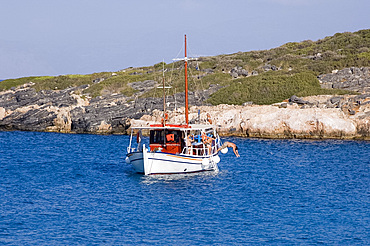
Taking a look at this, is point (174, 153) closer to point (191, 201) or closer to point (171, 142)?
point (171, 142)

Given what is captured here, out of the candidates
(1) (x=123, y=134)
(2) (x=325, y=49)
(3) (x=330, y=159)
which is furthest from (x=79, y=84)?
(3) (x=330, y=159)

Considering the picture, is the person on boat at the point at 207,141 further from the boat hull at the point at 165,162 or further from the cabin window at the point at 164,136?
the cabin window at the point at 164,136

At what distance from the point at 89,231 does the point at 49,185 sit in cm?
1099

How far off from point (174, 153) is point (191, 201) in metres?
7.36

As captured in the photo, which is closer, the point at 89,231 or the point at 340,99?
the point at 89,231

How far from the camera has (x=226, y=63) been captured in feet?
322

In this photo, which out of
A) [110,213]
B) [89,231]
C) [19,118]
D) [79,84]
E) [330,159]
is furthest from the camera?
[79,84]

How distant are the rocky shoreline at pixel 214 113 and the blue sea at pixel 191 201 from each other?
364 inches

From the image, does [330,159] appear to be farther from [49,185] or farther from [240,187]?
[49,185]

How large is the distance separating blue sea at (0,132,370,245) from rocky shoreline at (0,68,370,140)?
30.4 feet

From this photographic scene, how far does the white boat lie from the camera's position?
3425 cm

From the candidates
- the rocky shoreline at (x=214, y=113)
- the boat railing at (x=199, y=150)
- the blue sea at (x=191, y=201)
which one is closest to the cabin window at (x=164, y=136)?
the boat railing at (x=199, y=150)

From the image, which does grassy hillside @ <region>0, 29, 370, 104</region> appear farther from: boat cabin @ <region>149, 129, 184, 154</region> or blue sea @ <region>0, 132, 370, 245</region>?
boat cabin @ <region>149, 129, 184, 154</region>

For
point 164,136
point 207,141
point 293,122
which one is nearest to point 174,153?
point 164,136
